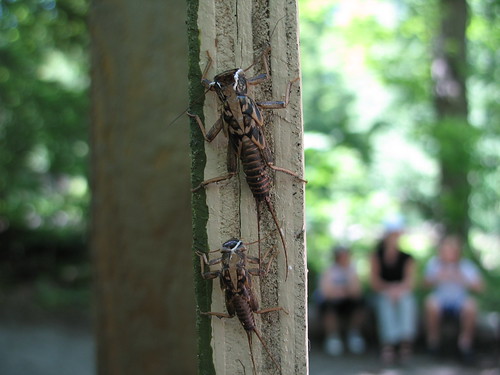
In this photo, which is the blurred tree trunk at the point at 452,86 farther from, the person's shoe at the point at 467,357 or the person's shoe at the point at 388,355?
the person's shoe at the point at 388,355

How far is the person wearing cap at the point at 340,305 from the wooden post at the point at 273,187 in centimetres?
584

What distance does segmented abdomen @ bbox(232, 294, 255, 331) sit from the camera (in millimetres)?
1191

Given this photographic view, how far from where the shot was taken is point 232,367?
4.11 feet

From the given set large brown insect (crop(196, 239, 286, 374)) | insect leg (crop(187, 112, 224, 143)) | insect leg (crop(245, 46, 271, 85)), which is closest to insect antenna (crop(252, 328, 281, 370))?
large brown insect (crop(196, 239, 286, 374))

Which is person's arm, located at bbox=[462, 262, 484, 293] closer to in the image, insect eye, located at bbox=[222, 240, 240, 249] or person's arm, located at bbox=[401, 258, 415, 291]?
person's arm, located at bbox=[401, 258, 415, 291]

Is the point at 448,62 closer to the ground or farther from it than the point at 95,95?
farther from it

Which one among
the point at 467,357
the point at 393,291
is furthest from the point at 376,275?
the point at 467,357

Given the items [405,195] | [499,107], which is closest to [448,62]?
[499,107]

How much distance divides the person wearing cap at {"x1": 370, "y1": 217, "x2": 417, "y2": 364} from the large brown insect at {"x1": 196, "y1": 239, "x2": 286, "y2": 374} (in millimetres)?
5616

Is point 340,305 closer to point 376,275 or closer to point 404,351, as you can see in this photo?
point 376,275

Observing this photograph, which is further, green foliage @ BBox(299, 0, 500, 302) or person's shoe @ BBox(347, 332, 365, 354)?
green foliage @ BBox(299, 0, 500, 302)

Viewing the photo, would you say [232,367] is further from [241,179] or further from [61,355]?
[61,355]

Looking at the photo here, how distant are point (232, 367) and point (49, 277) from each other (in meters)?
11.0

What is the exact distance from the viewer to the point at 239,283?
1.23 metres
